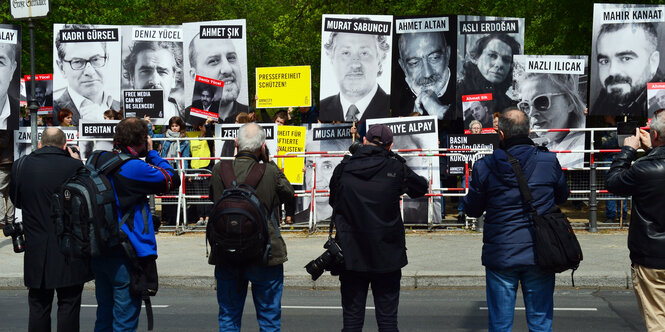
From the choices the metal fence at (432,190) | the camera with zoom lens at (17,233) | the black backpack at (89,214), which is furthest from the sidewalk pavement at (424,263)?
the black backpack at (89,214)

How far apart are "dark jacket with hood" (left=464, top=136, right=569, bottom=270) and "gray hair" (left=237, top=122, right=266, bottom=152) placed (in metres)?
1.53

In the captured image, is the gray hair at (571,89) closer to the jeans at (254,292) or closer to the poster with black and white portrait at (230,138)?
A: the poster with black and white portrait at (230,138)

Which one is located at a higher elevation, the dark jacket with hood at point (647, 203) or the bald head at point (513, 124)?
the bald head at point (513, 124)

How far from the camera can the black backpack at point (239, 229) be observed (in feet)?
17.9

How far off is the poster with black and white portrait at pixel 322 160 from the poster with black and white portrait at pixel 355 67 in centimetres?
30

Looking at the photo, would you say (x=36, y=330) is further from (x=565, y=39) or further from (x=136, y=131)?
(x=565, y=39)

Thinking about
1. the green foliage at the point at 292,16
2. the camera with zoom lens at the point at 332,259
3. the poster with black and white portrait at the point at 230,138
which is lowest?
the camera with zoom lens at the point at 332,259

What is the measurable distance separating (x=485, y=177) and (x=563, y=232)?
0.62 metres

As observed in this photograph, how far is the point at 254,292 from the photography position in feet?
19.1

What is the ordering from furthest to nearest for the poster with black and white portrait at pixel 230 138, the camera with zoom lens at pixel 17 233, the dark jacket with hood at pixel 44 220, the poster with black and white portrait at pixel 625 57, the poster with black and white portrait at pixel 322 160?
1. the poster with black and white portrait at pixel 322 160
2. the poster with black and white portrait at pixel 230 138
3. the poster with black and white portrait at pixel 625 57
4. the camera with zoom lens at pixel 17 233
5. the dark jacket with hood at pixel 44 220

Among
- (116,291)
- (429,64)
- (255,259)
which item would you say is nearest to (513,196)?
(255,259)

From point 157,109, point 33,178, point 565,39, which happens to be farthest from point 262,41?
point 33,178

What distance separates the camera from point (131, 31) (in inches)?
618

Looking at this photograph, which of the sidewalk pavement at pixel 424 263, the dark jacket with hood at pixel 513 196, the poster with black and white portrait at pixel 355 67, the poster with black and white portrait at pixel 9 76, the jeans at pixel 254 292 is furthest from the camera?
the poster with black and white portrait at pixel 9 76
